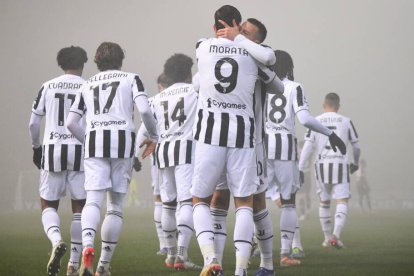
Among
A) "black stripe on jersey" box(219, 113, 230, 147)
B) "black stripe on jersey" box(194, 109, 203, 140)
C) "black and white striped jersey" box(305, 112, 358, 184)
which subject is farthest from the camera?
"black and white striped jersey" box(305, 112, 358, 184)

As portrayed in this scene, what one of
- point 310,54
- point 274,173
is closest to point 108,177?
point 274,173

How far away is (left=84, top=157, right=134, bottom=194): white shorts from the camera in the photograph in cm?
566

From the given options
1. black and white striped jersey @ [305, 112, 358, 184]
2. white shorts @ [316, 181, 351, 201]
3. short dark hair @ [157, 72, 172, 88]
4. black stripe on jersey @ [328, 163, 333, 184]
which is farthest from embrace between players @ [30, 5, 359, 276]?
white shorts @ [316, 181, 351, 201]

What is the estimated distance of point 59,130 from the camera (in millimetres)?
6316

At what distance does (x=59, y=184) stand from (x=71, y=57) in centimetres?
102

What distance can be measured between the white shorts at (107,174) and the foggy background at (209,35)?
33.1 ft

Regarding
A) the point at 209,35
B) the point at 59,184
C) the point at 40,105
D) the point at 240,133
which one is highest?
the point at 209,35

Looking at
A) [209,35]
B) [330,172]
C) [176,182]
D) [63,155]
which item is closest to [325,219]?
[330,172]

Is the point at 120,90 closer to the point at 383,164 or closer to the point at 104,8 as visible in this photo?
the point at 104,8

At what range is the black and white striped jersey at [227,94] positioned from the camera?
16.1 ft

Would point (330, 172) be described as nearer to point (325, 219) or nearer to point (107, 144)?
point (325, 219)

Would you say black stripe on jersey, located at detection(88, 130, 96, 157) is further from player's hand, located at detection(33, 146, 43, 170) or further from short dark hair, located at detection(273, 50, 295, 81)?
short dark hair, located at detection(273, 50, 295, 81)

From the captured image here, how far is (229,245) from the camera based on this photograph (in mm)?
9875

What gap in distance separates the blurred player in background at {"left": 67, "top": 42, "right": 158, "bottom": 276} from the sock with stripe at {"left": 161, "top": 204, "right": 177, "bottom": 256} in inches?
43.7
